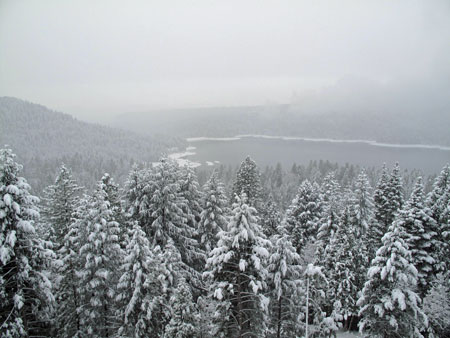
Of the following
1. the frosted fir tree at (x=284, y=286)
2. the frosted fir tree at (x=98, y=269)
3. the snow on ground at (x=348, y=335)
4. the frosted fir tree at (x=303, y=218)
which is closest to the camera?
the frosted fir tree at (x=284, y=286)

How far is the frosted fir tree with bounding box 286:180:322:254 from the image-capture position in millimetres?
31703

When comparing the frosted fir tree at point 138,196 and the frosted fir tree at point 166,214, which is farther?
the frosted fir tree at point 138,196

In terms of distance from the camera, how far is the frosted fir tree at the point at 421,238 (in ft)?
70.4

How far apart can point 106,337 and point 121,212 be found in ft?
25.2

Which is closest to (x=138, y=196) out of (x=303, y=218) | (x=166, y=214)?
(x=166, y=214)

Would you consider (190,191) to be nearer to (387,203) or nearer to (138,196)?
(138,196)

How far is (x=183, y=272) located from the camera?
20.0 meters

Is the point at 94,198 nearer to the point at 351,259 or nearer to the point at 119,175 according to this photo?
the point at 351,259

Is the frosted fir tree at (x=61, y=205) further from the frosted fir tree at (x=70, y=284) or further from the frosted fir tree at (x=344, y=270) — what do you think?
the frosted fir tree at (x=344, y=270)

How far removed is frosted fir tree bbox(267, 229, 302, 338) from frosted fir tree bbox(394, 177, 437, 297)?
1247cm

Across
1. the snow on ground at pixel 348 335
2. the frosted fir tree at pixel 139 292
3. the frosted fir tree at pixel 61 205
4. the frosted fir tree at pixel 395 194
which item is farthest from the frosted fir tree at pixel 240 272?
the frosted fir tree at pixel 395 194

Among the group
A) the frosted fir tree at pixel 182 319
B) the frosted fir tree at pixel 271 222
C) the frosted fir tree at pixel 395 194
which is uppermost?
the frosted fir tree at pixel 395 194

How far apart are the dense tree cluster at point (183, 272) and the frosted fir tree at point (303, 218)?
7.62m

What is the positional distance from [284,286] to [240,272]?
94.2 inches
